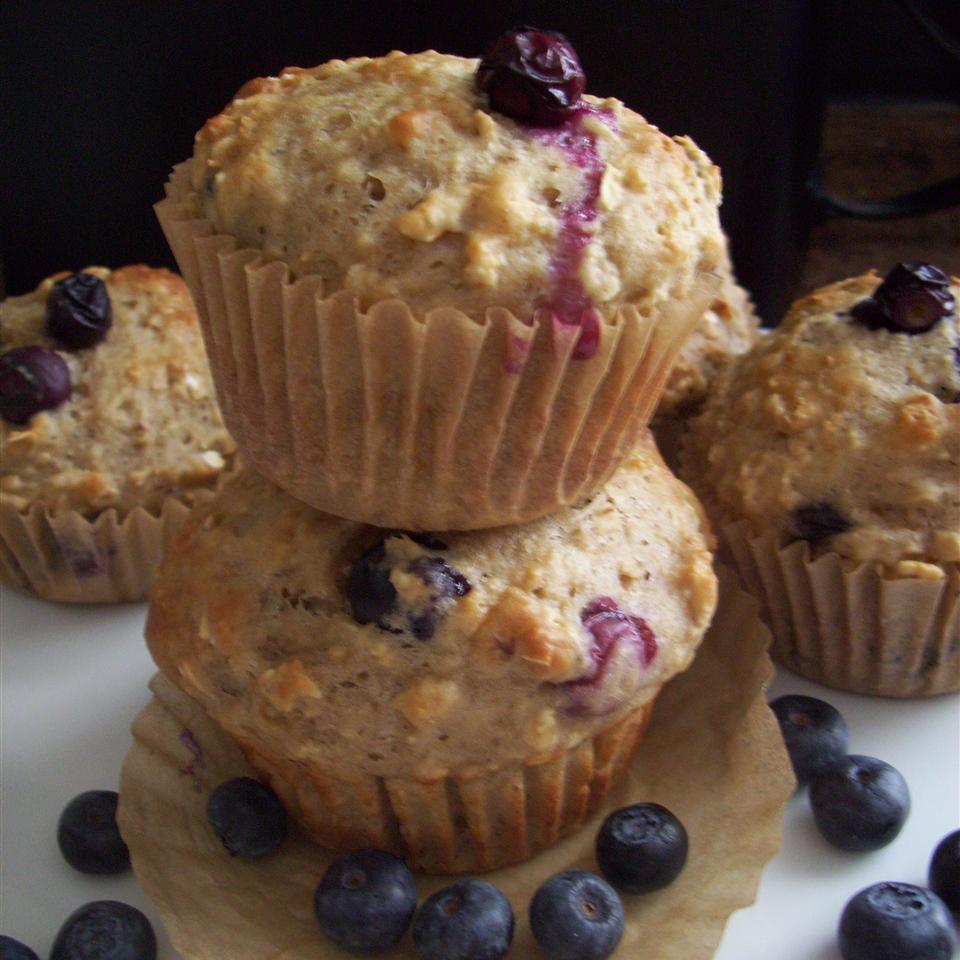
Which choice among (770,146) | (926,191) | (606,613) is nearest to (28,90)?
(770,146)

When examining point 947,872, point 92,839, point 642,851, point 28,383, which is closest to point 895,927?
point 947,872


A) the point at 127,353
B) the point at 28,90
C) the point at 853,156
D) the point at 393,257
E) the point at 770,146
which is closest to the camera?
the point at 393,257

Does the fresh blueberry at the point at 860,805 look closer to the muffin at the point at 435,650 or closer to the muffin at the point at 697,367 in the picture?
the muffin at the point at 435,650

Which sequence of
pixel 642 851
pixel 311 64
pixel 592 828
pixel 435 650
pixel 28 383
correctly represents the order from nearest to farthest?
1. pixel 435 650
2. pixel 642 851
3. pixel 592 828
4. pixel 28 383
5. pixel 311 64

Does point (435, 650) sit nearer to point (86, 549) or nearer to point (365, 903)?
point (365, 903)

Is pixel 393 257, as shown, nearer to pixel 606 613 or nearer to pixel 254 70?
pixel 606 613

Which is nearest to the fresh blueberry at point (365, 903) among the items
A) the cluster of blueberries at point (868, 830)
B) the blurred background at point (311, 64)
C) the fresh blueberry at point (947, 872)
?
the cluster of blueberries at point (868, 830)
